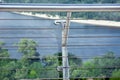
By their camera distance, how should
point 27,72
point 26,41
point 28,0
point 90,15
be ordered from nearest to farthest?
point 90,15 < point 26,41 < point 27,72 < point 28,0

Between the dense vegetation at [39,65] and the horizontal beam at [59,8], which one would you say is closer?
the horizontal beam at [59,8]

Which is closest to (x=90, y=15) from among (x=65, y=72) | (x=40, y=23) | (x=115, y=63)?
(x=65, y=72)

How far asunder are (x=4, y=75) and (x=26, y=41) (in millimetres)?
303

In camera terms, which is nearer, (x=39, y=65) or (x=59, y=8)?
(x=59, y=8)

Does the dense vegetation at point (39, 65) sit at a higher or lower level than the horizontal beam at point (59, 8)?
lower

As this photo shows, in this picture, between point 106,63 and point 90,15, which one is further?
point 106,63

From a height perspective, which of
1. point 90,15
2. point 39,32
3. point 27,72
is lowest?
point 27,72

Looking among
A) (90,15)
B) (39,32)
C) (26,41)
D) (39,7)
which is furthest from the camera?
(39,32)

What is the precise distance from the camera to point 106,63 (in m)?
2.25

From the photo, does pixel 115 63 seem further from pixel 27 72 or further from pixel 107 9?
pixel 107 9

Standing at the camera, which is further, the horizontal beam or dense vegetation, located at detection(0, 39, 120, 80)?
dense vegetation, located at detection(0, 39, 120, 80)

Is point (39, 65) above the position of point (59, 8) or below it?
below

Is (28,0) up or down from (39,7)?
down

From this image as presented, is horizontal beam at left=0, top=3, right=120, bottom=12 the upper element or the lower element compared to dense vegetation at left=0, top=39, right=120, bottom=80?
upper
